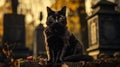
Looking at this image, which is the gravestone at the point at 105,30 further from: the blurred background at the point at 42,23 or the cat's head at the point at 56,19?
the cat's head at the point at 56,19

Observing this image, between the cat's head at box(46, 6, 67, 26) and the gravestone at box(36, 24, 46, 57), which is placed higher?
the cat's head at box(46, 6, 67, 26)

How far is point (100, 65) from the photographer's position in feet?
26.9

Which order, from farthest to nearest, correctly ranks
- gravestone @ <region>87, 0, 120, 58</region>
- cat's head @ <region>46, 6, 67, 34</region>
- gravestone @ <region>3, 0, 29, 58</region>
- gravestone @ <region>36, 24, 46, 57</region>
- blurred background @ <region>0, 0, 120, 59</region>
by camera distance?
gravestone @ <region>3, 0, 29, 58</region> < blurred background @ <region>0, 0, 120, 59</region> < gravestone @ <region>36, 24, 46, 57</region> < gravestone @ <region>87, 0, 120, 58</region> < cat's head @ <region>46, 6, 67, 34</region>

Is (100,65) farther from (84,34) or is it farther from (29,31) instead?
(29,31)

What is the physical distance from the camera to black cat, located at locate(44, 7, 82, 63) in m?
7.64

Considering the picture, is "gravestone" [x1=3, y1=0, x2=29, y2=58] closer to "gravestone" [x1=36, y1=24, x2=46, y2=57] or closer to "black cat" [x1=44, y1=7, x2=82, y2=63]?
"gravestone" [x1=36, y1=24, x2=46, y2=57]

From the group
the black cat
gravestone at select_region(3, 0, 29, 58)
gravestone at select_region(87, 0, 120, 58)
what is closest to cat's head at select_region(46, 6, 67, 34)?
the black cat

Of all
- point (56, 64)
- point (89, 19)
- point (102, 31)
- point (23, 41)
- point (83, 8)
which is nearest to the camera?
point (56, 64)

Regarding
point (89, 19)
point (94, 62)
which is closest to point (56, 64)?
point (94, 62)

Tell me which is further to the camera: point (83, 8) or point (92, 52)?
point (83, 8)

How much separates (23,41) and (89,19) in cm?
665

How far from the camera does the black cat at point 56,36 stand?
7.64m

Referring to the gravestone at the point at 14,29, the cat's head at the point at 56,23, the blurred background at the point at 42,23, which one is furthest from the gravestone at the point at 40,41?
the cat's head at the point at 56,23

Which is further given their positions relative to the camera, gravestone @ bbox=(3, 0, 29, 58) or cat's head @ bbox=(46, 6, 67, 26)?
gravestone @ bbox=(3, 0, 29, 58)
